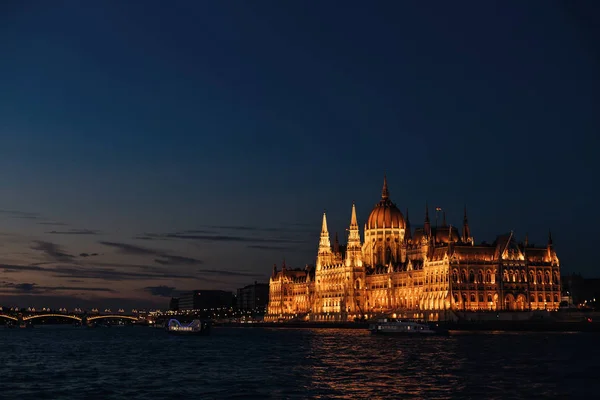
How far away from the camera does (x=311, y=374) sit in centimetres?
7231

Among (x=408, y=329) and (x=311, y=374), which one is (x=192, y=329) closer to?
(x=408, y=329)

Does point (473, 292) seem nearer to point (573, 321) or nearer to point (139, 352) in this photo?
point (573, 321)

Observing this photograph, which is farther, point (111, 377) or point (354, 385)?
point (111, 377)

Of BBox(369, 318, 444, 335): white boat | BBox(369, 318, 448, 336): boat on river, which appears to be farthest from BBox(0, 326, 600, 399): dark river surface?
BBox(369, 318, 444, 335): white boat

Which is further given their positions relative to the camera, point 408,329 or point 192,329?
point 192,329

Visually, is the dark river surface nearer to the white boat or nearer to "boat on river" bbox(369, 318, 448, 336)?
"boat on river" bbox(369, 318, 448, 336)

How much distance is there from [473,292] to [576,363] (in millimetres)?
117629

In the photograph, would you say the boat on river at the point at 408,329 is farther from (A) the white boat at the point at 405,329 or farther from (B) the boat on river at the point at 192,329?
(B) the boat on river at the point at 192,329

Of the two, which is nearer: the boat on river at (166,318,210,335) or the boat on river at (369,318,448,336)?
the boat on river at (369,318,448,336)

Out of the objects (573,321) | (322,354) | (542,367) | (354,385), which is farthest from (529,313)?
(354,385)

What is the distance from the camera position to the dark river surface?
2347 inches

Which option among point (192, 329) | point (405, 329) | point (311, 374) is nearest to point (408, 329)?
point (405, 329)

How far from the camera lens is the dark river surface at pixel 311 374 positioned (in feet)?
196

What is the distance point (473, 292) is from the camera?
19825 cm
